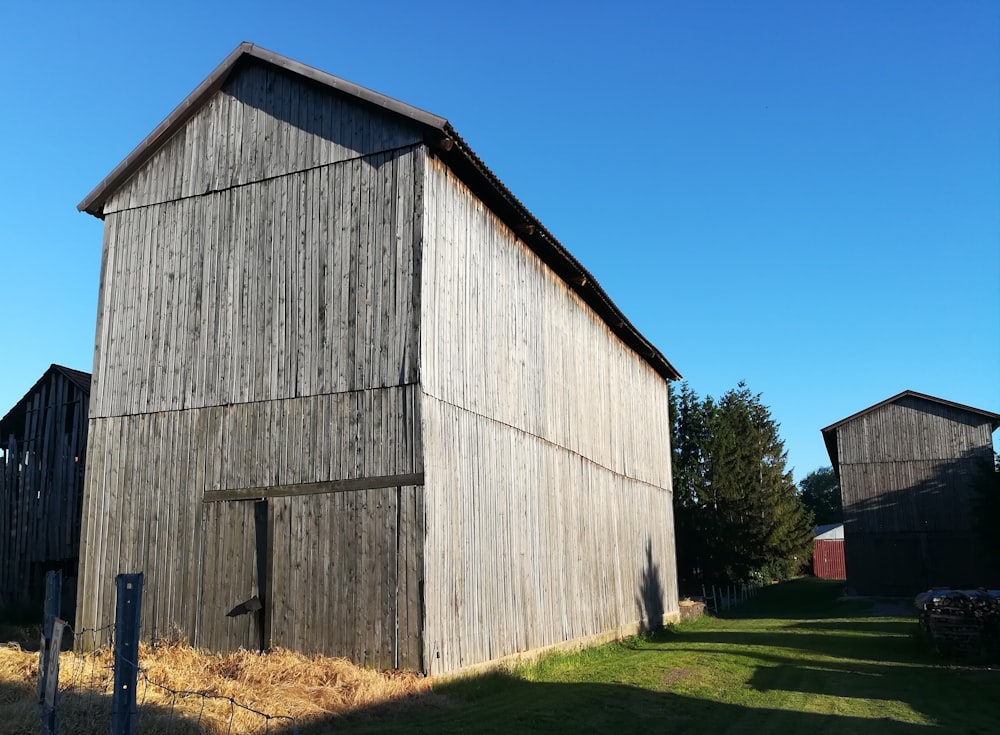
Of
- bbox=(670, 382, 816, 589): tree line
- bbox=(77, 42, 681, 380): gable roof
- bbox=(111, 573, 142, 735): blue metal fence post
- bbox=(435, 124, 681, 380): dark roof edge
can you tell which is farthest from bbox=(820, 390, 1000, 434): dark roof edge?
bbox=(111, 573, 142, 735): blue metal fence post

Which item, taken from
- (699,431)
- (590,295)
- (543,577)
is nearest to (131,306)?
(543,577)

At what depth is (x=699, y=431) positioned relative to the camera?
2087 inches

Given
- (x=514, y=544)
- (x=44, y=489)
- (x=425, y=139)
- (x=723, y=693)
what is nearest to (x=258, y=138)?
(x=425, y=139)

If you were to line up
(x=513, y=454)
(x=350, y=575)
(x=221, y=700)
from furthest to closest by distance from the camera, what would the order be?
1. (x=513, y=454)
2. (x=350, y=575)
3. (x=221, y=700)

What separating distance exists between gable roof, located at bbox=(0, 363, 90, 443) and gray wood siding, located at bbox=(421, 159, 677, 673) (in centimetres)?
1240

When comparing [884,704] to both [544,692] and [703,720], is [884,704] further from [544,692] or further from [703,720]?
[544,692]

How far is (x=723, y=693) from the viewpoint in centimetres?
1459

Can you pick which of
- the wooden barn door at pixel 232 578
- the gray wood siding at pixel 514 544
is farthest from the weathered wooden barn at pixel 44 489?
the gray wood siding at pixel 514 544

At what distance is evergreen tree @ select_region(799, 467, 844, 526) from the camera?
102 m

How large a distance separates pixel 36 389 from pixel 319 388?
13068 mm

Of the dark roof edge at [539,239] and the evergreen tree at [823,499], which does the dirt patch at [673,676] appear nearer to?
the dark roof edge at [539,239]

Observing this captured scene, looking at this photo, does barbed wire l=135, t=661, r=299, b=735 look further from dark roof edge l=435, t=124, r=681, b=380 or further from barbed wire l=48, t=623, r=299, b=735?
dark roof edge l=435, t=124, r=681, b=380

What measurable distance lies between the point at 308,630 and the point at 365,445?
10.4ft

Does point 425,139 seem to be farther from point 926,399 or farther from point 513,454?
point 926,399
